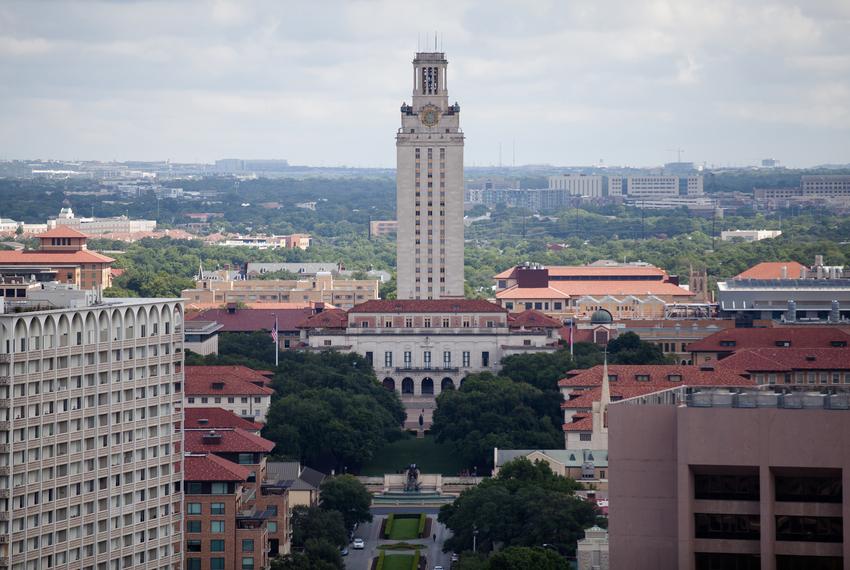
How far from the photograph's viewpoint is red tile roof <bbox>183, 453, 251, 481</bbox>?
328 ft

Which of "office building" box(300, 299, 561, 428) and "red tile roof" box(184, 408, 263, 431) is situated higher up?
"red tile roof" box(184, 408, 263, 431)

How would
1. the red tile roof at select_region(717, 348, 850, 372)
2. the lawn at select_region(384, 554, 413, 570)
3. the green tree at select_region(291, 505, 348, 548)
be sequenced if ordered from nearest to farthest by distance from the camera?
the green tree at select_region(291, 505, 348, 548)
the lawn at select_region(384, 554, 413, 570)
the red tile roof at select_region(717, 348, 850, 372)

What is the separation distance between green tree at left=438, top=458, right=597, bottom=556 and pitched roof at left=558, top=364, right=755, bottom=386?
85.1 feet

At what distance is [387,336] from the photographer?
629 ft

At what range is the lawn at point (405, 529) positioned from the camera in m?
122

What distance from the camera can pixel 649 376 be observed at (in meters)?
150

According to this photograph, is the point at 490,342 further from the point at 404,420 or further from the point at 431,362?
the point at 404,420

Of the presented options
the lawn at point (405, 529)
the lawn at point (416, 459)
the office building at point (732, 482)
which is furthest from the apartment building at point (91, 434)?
the lawn at point (416, 459)

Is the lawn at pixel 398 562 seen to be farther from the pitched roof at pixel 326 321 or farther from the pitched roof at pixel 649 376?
the pitched roof at pixel 326 321

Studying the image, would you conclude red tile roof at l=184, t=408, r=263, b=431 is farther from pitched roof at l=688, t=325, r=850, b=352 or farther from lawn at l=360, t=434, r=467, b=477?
pitched roof at l=688, t=325, r=850, b=352

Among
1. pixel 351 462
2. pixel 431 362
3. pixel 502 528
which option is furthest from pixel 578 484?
pixel 431 362

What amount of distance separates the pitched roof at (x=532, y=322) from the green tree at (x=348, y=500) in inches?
2776

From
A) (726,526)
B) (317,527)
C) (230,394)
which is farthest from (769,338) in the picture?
(726,526)

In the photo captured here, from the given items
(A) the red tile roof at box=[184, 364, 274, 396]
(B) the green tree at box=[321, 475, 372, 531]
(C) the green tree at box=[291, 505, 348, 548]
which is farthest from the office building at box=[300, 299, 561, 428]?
(C) the green tree at box=[291, 505, 348, 548]
